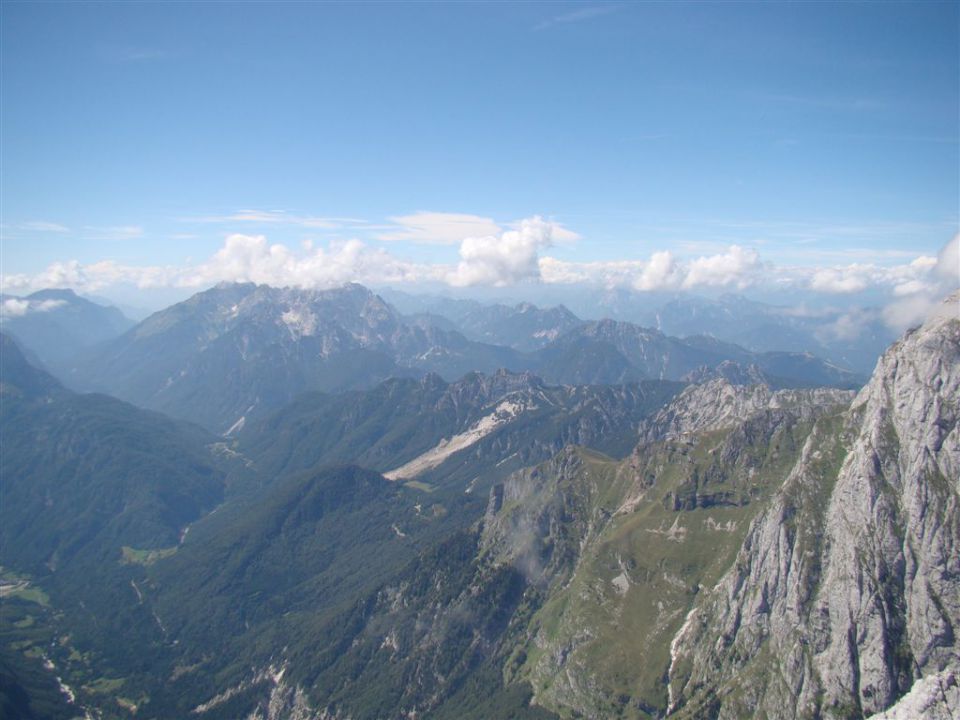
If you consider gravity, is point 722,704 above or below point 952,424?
below

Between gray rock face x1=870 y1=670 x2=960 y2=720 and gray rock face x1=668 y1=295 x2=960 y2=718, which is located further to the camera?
gray rock face x1=668 y1=295 x2=960 y2=718

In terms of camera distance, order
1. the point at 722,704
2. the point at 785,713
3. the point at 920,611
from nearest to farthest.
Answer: the point at 920,611 < the point at 785,713 < the point at 722,704

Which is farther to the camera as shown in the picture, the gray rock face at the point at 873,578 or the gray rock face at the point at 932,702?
the gray rock face at the point at 873,578

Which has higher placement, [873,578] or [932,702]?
[873,578]

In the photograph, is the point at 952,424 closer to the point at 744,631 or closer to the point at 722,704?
the point at 744,631

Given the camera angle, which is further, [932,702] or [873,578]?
[873,578]

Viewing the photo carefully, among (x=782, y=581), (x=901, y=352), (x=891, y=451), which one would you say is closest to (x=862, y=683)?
(x=782, y=581)

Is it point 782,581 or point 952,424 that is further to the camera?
point 782,581

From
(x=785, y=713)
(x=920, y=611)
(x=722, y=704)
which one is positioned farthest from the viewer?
(x=722, y=704)
